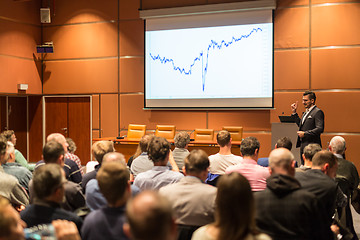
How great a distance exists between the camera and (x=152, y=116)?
29.9 feet

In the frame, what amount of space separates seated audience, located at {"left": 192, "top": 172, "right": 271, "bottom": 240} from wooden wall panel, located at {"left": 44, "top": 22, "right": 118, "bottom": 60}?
8.21 metres

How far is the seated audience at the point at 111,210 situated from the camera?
5.96 ft

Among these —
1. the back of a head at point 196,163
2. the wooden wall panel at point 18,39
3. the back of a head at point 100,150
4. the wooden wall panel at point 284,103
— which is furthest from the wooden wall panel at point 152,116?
the back of a head at point 196,163

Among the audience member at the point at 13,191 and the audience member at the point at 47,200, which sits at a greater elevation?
the audience member at the point at 47,200

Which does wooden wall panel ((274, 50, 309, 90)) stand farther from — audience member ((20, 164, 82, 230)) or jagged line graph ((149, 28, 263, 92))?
audience member ((20, 164, 82, 230))

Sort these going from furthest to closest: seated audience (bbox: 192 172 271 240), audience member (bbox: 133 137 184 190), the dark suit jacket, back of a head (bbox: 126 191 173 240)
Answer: the dark suit jacket
audience member (bbox: 133 137 184 190)
seated audience (bbox: 192 172 271 240)
back of a head (bbox: 126 191 173 240)

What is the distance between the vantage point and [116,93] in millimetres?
9430

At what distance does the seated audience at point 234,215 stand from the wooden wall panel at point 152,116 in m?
6.99

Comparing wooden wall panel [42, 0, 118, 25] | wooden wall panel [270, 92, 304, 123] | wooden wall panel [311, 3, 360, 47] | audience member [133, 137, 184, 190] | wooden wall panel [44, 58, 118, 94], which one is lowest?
audience member [133, 137, 184, 190]

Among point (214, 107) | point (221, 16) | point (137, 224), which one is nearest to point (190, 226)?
point (137, 224)

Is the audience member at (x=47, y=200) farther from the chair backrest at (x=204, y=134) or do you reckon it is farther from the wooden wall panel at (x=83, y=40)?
the wooden wall panel at (x=83, y=40)

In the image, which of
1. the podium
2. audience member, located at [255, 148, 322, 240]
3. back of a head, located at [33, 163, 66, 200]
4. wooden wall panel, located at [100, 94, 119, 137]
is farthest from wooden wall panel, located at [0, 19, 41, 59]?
audience member, located at [255, 148, 322, 240]

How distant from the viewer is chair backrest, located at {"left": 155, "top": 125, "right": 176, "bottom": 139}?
8.30 meters

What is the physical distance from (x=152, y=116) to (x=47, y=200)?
706 centimetres
